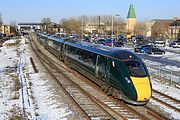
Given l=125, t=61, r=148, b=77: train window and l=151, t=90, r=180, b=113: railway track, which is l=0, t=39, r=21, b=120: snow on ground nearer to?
l=125, t=61, r=148, b=77: train window

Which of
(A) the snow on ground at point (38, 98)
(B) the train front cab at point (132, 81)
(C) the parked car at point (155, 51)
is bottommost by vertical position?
(C) the parked car at point (155, 51)

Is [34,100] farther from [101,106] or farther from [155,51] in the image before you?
[155,51]

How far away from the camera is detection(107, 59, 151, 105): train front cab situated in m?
15.3

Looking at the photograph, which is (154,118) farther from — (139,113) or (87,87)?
(87,87)

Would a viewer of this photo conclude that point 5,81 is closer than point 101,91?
No

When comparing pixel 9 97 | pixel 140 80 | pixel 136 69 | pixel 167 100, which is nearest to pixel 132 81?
pixel 140 80

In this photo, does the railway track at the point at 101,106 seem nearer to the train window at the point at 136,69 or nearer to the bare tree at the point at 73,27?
the train window at the point at 136,69

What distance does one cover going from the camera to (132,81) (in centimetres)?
1553

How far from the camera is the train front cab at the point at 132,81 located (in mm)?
15344

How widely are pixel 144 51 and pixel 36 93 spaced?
35706mm

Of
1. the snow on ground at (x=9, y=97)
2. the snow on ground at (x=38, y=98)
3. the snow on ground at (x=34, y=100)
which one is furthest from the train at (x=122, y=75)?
the snow on ground at (x=9, y=97)

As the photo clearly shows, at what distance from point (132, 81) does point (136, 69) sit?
2.89ft

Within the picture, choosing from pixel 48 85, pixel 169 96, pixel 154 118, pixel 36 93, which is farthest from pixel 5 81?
pixel 154 118

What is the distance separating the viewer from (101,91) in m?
19.6
